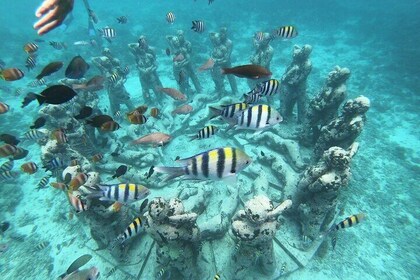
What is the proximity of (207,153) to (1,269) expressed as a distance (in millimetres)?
8605

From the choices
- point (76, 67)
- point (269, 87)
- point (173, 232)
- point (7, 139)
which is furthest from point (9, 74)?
point (269, 87)

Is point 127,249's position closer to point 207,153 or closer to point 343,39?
point 207,153

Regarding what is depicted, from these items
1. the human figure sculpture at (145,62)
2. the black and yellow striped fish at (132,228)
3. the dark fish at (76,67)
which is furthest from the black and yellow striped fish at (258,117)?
the human figure sculpture at (145,62)

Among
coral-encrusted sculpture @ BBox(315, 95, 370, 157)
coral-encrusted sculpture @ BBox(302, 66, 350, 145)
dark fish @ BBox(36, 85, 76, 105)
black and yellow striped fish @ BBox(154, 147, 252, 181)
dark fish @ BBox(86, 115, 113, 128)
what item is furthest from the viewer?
coral-encrusted sculpture @ BBox(302, 66, 350, 145)

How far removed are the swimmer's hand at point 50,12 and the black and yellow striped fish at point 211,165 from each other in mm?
1879

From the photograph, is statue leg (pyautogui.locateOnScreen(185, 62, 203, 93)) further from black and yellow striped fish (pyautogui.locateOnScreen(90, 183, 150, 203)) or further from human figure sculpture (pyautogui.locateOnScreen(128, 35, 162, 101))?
black and yellow striped fish (pyautogui.locateOnScreen(90, 183, 150, 203))

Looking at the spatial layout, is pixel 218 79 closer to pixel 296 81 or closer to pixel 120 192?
pixel 296 81

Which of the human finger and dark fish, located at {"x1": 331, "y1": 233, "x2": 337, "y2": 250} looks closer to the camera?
the human finger

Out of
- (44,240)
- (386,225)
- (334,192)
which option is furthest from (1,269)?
(386,225)

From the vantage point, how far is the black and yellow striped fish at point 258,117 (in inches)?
169

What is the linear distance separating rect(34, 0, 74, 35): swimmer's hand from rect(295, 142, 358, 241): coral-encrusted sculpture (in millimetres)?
5475

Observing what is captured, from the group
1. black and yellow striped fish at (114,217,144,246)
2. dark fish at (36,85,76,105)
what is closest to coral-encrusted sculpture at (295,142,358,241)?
black and yellow striped fish at (114,217,144,246)

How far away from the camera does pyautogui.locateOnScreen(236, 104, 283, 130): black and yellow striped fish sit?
4.29 meters

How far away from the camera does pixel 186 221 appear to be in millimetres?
4977
